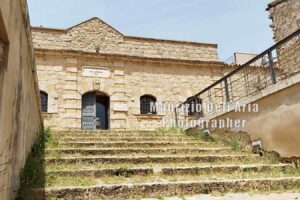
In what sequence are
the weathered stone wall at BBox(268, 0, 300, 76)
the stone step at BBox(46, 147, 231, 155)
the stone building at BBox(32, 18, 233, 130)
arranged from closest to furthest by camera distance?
the stone step at BBox(46, 147, 231, 155) → the weathered stone wall at BBox(268, 0, 300, 76) → the stone building at BBox(32, 18, 233, 130)

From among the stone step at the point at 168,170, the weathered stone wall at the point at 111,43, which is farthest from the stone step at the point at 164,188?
the weathered stone wall at the point at 111,43

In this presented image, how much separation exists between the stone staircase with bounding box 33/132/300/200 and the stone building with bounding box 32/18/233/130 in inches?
251

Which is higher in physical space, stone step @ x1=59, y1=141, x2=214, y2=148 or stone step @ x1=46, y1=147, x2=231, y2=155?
stone step @ x1=59, y1=141, x2=214, y2=148

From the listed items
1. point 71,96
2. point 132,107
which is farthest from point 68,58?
point 132,107

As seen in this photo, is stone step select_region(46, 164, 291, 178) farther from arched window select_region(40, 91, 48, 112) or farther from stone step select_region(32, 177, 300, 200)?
arched window select_region(40, 91, 48, 112)

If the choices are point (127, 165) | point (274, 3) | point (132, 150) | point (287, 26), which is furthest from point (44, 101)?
point (274, 3)

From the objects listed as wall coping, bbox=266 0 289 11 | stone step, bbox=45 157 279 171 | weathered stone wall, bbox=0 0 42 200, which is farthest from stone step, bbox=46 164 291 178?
wall coping, bbox=266 0 289 11

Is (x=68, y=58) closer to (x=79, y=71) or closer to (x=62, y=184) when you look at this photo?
(x=79, y=71)

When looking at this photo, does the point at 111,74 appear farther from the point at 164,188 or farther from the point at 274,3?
the point at 164,188

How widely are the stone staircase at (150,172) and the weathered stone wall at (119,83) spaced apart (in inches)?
244

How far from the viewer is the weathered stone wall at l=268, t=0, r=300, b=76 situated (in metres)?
13.0

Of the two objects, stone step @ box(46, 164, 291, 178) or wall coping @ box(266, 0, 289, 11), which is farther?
wall coping @ box(266, 0, 289, 11)

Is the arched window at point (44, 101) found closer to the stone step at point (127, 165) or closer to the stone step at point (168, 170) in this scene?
the stone step at point (127, 165)

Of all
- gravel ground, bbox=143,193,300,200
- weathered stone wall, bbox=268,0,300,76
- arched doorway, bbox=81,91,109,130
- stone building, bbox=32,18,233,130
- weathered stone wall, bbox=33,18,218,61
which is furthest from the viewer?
weathered stone wall, bbox=33,18,218,61
